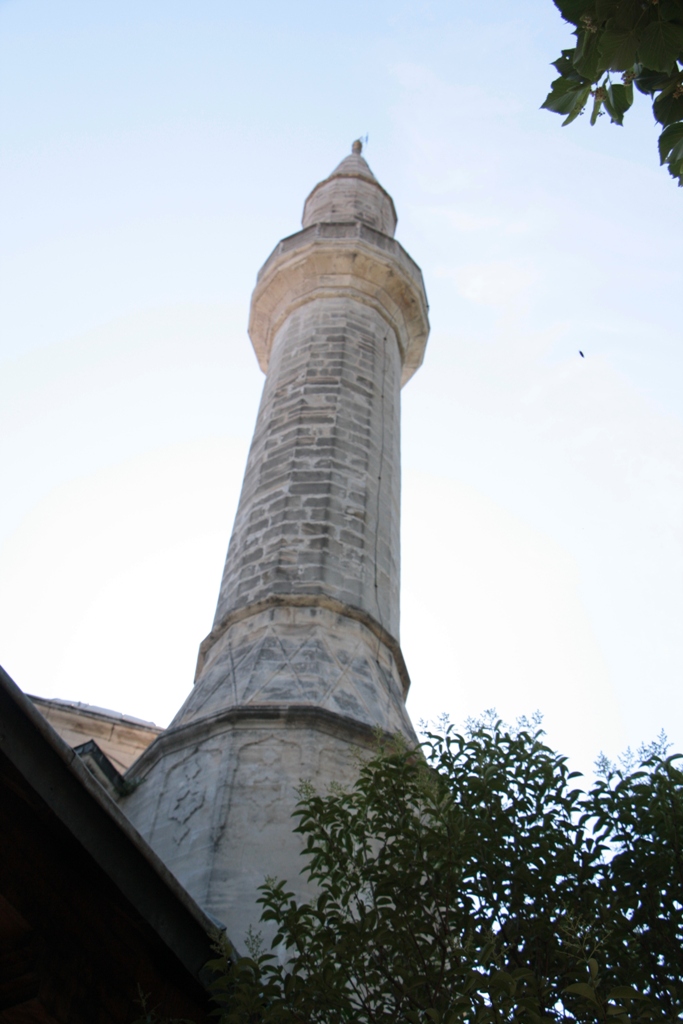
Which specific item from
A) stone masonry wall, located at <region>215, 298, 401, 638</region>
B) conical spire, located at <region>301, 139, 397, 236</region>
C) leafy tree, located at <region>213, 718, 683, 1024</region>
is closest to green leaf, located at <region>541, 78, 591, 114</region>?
leafy tree, located at <region>213, 718, 683, 1024</region>

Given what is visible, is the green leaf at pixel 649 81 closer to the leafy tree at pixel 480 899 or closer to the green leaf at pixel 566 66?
the green leaf at pixel 566 66

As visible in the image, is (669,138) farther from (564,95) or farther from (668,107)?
(564,95)

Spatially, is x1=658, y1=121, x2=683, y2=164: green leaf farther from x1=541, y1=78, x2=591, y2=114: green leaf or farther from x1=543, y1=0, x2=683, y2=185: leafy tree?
x1=541, y1=78, x2=591, y2=114: green leaf

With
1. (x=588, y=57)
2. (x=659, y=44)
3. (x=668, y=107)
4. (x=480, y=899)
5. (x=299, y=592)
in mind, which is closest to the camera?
(x=659, y=44)

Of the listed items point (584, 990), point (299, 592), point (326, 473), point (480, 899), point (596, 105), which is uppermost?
A: point (326, 473)

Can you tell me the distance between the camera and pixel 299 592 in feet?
21.7

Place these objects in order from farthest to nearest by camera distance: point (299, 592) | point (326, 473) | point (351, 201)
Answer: point (351, 201) < point (326, 473) < point (299, 592)

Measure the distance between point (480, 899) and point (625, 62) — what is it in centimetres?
269

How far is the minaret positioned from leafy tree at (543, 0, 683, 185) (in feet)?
7.78

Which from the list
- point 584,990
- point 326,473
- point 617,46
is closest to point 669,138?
point 617,46

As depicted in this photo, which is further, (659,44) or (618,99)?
(618,99)

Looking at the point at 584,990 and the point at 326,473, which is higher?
the point at 326,473

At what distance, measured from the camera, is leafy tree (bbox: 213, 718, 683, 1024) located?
309 centimetres

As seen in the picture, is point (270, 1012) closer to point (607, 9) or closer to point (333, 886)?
point (333, 886)
